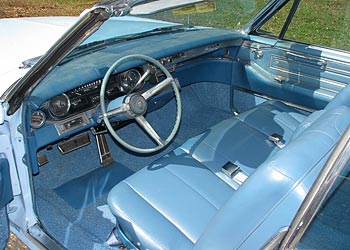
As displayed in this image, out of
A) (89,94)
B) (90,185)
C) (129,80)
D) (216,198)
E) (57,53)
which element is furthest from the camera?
(90,185)

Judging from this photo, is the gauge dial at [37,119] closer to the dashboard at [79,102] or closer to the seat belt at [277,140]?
the dashboard at [79,102]

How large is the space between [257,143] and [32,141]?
119 cm

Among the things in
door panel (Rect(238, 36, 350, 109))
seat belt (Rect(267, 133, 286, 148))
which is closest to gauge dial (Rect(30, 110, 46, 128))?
seat belt (Rect(267, 133, 286, 148))

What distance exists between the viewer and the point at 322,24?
2797 mm

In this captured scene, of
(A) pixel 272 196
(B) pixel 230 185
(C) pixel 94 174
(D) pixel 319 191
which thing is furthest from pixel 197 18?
(D) pixel 319 191

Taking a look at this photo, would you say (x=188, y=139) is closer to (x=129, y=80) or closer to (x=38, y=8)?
(x=129, y=80)

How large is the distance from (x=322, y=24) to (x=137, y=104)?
142 centimetres

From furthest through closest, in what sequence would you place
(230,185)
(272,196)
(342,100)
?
1. (230,185)
2. (342,100)
3. (272,196)

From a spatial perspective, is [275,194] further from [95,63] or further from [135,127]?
[135,127]

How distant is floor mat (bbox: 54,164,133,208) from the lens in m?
2.65

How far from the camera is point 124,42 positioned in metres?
2.59

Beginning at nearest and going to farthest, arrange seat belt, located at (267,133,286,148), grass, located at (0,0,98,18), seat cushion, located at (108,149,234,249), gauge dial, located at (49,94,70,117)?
seat cushion, located at (108,149,234,249) → gauge dial, located at (49,94,70,117) → seat belt, located at (267,133,286,148) → grass, located at (0,0,98,18)

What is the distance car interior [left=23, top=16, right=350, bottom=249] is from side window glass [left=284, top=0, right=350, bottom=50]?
10 centimetres

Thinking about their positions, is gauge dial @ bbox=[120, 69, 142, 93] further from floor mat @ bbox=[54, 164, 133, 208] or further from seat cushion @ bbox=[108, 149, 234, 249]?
floor mat @ bbox=[54, 164, 133, 208]
